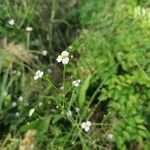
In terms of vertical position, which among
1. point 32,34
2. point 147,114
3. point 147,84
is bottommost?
point 147,114

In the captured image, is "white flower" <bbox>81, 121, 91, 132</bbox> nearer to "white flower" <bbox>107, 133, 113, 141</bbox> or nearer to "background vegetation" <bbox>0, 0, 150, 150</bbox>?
"background vegetation" <bbox>0, 0, 150, 150</bbox>

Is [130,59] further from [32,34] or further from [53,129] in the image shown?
[32,34]

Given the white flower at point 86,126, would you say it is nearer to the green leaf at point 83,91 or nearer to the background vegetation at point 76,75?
the background vegetation at point 76,75

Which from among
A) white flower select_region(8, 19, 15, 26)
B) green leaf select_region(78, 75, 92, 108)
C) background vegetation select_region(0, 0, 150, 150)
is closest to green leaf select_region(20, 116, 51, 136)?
background vegetation select_region(0, 0, 150, 150)

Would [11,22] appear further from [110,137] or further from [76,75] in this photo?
[110,137]

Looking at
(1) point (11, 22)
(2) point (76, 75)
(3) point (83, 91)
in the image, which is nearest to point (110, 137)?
(3) point (83, 91)

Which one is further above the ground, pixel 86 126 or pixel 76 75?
pixel 76 75

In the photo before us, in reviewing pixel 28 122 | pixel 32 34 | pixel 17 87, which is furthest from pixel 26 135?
pixel 32 34

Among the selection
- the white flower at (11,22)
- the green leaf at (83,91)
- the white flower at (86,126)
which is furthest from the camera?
the white flower at (11,22)

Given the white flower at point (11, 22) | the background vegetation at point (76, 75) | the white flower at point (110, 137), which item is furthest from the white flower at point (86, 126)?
the white flower at point (11, 22)
